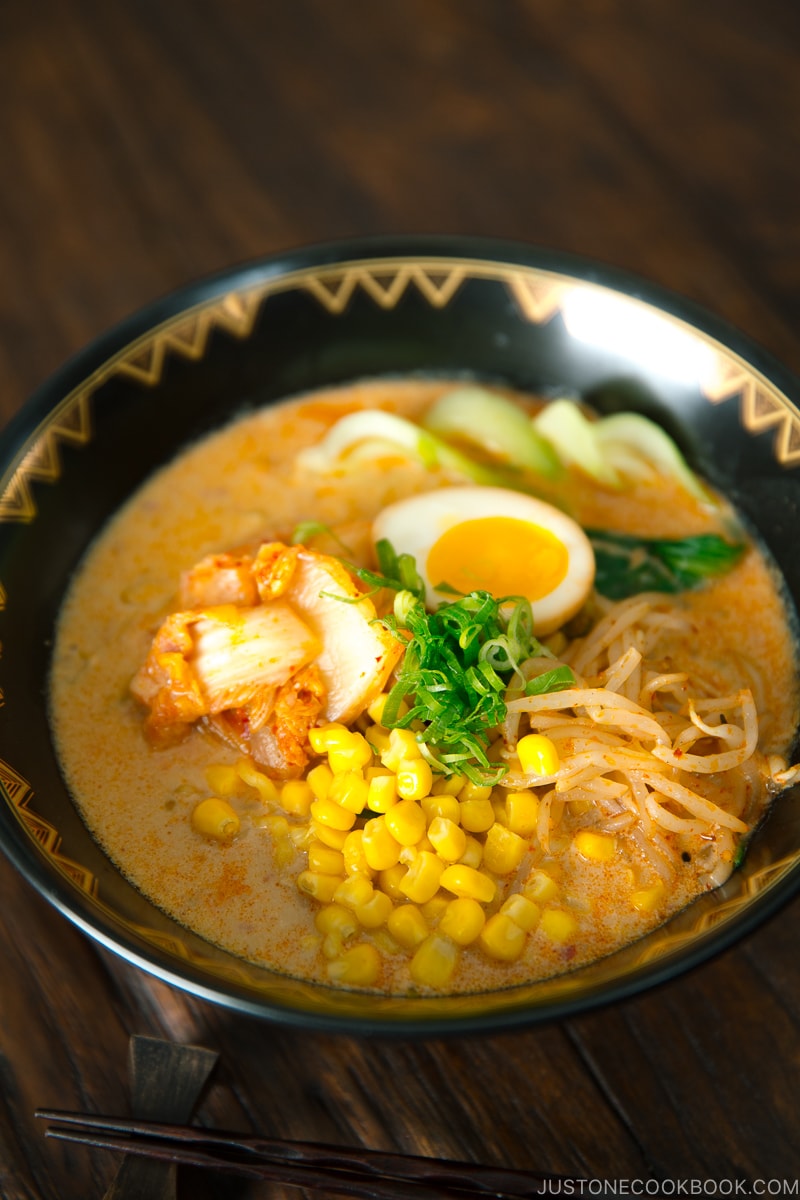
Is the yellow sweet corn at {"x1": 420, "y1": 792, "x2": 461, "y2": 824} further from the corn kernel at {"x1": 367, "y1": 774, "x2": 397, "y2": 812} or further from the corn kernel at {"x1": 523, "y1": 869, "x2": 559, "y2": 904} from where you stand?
the corn kernel at {"x1": 523, "y1": 869, "x2": 559, "y2": 904}

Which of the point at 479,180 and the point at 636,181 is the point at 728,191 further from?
the point at 479,180

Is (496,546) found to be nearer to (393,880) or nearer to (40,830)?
(393,880)

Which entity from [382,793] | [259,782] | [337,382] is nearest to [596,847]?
[382,793]

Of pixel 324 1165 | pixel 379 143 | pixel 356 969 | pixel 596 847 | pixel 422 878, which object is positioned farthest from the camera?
pixel 379 143

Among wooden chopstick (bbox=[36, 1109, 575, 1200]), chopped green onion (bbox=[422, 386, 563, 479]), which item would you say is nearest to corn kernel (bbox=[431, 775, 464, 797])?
wooden chopstick (bbox=[36, 1109, 575, 1200])

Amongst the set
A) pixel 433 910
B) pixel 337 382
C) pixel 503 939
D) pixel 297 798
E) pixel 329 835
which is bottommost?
pixel 503 939

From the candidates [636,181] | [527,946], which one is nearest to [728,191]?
[636,181]

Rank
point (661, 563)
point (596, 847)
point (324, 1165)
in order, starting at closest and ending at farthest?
1. point (324, 1165)
2. point (596, 847)
3. point (661, 563)

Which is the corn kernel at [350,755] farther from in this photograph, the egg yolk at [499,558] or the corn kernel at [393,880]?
the egg yolk at [499,558]
